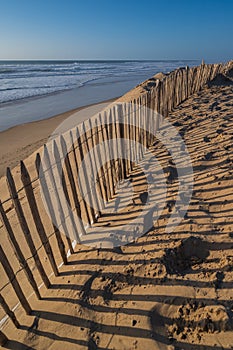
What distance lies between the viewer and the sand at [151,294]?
192 cm

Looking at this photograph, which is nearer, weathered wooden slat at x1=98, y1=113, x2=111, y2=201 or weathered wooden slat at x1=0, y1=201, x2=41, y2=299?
weathered wooden slat at x1=0, y1=201, x2=41, y2=299

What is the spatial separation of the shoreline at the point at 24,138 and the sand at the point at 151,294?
143 inches

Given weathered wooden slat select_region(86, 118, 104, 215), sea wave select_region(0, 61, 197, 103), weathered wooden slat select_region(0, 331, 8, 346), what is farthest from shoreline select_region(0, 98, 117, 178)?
sea wave select_region(0, 61, 197, 103)

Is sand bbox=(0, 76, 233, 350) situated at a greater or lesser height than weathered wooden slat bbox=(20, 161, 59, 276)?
lesser

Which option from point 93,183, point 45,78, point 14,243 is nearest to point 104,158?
point 93,183

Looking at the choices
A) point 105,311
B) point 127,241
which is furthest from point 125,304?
point 127,241

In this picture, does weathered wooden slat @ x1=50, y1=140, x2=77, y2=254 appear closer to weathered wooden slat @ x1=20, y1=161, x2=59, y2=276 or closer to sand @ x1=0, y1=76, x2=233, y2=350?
sand @ x1=0, y1=76, x2=233, y2=350

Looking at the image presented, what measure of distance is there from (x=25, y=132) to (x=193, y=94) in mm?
6940

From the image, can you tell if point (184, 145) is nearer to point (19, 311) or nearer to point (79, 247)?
point (79, 247)

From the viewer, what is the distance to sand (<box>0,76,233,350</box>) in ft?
6.31

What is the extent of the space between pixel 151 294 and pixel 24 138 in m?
6.68

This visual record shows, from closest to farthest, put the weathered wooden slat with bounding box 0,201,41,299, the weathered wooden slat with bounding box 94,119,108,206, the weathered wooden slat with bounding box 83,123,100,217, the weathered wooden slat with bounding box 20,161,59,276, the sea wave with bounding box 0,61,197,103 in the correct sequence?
1. the weathered wooden slat with bounding box 0,201,41,299
2. the weathered wooden slat with bounding box 20,161,59,276
3. the weathered wooden slat with bounding box 83,123,100,217
4. the weathered wooden slat with bounding box 94,119,108,206
5. the sea wave with bounding box 0,61,197,103

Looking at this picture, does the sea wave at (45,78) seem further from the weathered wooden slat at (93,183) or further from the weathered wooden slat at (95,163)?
the weathered wooden slat at (93,183)

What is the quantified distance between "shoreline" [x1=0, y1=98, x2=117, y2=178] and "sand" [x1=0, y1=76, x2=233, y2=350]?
143 inches
